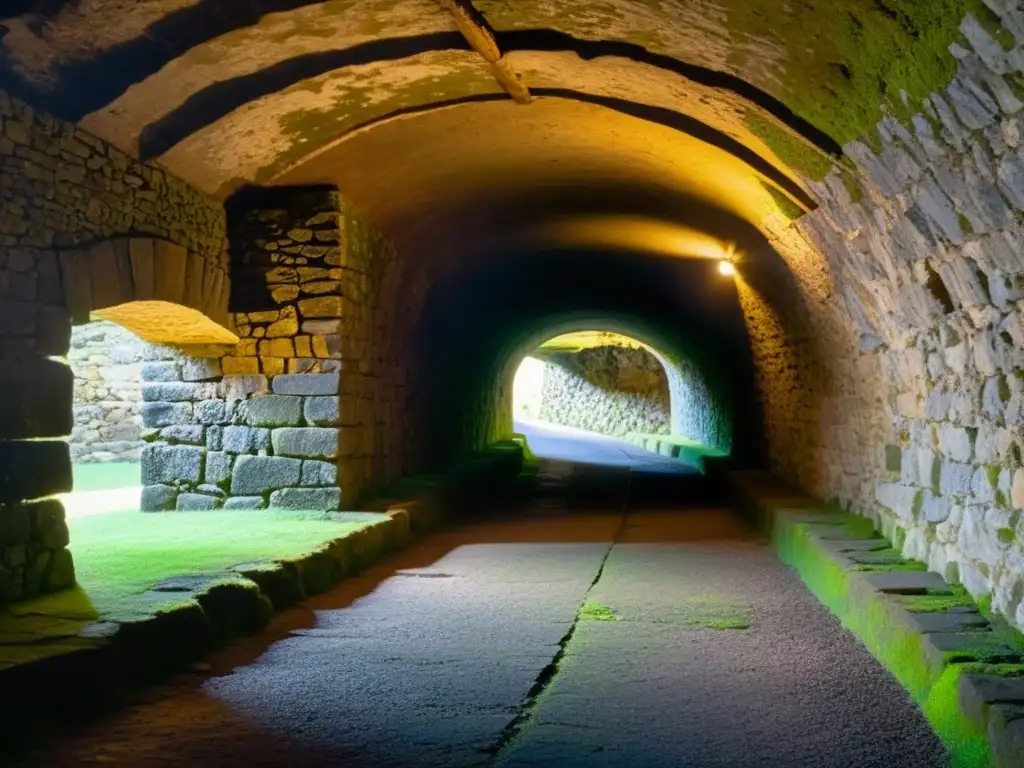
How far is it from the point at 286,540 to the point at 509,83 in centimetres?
322

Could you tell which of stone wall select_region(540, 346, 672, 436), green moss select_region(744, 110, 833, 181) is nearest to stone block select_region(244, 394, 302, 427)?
green moss select_region(744, 110, 833, 181)

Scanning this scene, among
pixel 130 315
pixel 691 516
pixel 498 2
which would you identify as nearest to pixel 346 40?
pixel 498 2

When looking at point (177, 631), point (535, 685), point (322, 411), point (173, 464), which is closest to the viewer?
point (535, 685)

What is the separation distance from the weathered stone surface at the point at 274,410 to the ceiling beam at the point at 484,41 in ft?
10.1

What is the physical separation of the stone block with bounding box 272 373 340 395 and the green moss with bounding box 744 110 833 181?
3.78 m

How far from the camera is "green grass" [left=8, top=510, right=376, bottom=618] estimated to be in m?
4.53

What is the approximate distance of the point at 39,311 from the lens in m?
4.88

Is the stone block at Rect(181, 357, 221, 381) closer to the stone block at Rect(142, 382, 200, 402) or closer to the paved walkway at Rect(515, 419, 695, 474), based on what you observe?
the stone block at Rect(142, 382, 200, 402)

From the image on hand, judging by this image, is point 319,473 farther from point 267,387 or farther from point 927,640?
point 927,640

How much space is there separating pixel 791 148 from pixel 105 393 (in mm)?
10470

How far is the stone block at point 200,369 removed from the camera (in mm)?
7883

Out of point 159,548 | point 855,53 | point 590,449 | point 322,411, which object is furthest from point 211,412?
point 590,449

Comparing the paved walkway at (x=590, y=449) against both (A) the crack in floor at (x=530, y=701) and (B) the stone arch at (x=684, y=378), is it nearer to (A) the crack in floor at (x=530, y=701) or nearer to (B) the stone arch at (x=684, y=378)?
(B) the stone arch at (x=684, y=378)

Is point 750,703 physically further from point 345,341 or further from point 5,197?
point 345,341
